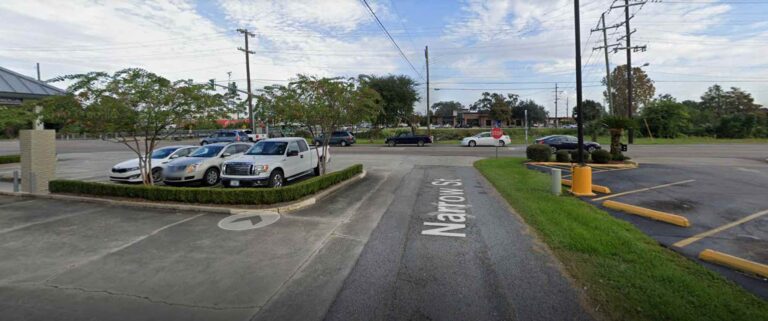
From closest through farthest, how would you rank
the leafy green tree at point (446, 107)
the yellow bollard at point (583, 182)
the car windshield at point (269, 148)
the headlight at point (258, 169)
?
1. the yellow bollard at point (583, 182)
2. the headlight at point (258, 169)
3. the car windshield at point (269, 148)
4. the leafy green tree at point (446, 107)

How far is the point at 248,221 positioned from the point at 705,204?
10.6m

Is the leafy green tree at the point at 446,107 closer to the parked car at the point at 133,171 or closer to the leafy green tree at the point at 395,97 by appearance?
the leafy green tree at the point at 395,97

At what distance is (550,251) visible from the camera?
18.4 ft

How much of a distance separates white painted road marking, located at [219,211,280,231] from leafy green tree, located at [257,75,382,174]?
455cm

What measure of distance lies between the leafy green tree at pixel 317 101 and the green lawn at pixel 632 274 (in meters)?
6.84

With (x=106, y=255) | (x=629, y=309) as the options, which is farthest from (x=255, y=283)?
(x=629, y=309)

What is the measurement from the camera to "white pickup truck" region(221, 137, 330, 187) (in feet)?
35.0

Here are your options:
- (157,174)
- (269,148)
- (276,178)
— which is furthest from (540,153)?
(157,174)

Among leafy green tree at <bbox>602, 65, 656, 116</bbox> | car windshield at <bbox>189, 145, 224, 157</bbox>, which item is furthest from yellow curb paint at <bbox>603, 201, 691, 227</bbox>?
leafy green tree at <bbox>602, 65, 656, 116</bbox>

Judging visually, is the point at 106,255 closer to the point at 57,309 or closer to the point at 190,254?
the point at 190,254

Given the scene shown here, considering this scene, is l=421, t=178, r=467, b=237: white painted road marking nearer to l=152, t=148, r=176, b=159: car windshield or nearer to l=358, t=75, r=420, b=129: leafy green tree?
l=152, t=148, r=176, b=159: car windshield

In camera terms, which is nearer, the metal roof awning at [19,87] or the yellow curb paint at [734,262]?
the yellow curb paint at [734,262]

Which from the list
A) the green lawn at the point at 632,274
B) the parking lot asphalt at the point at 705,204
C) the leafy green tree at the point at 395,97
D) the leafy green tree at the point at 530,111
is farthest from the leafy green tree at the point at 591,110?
the green lawn at the point at 632,274

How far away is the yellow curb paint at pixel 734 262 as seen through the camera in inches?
183
